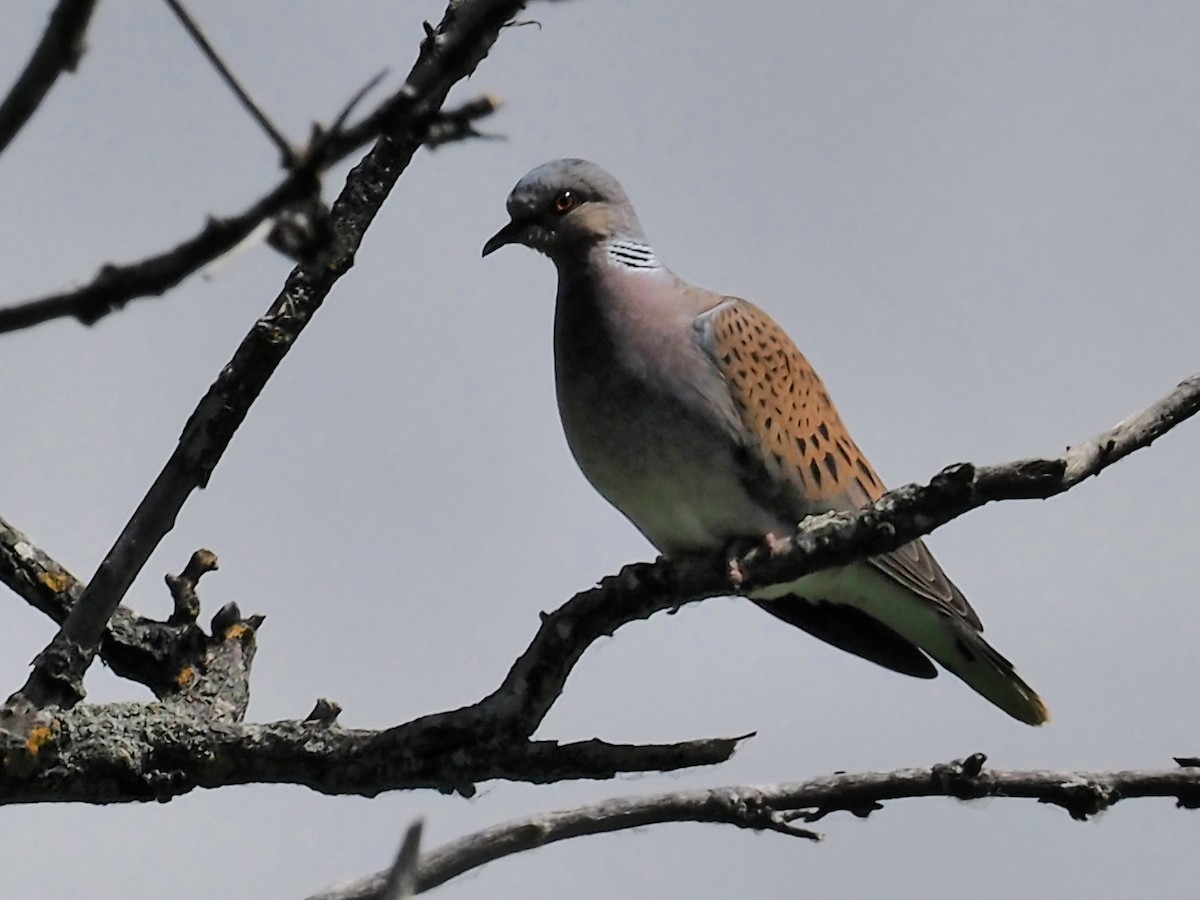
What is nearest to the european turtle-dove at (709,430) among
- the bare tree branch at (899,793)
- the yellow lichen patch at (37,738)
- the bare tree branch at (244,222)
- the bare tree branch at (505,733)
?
the bare tree branch at (505,733)

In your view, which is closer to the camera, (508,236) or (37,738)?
(37,738)

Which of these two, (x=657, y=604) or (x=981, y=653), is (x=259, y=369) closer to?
(x=657, y=604)

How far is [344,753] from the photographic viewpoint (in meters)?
2.84

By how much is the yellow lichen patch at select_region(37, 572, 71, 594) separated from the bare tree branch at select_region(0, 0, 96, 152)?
2258 millimetres

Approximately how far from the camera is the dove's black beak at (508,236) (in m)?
4.41

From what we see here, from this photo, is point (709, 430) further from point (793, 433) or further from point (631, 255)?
point (631, 255)

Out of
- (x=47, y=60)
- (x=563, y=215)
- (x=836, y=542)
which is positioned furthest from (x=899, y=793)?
(x=563, y=215)

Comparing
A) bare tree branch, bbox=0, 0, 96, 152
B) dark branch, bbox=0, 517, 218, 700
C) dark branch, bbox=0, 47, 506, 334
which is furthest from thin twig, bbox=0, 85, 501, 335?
dark branch, bbox=0, 517, 218, 700

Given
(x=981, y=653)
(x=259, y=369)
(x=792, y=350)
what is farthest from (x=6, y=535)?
(x=981, y=653)

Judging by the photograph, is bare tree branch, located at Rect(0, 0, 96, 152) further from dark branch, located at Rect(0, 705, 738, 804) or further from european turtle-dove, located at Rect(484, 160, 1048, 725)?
european turtle-dove, located at Rect(484, 160, 1048, 725)

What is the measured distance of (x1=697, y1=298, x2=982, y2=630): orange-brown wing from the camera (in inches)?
158

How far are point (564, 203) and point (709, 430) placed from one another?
2.90ft

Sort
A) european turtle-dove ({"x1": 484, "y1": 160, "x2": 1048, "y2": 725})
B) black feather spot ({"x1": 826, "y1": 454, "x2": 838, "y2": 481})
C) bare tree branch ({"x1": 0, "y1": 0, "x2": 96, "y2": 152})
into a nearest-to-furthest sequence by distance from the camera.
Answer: bare tree branch ({"x1": 0, "y1": 0, "x2": 96, "y2": 152}) → european turtle-dove ({"x1": 484, "y1": 160, "x2": 1048, "y2": 725}) → black feather spot ({"x1": 826, "y1": 454, "x2": 838, "y2": 481})

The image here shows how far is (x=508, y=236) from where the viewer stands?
14.5 ft
